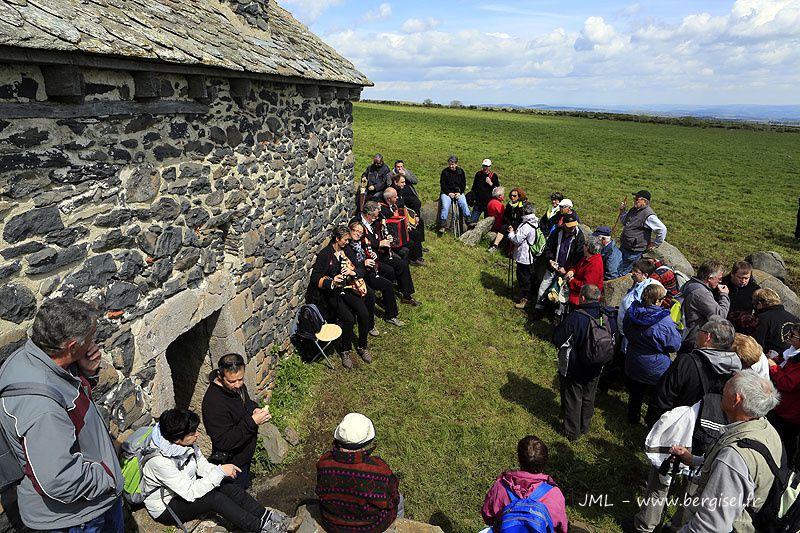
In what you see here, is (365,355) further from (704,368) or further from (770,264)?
(770,264)

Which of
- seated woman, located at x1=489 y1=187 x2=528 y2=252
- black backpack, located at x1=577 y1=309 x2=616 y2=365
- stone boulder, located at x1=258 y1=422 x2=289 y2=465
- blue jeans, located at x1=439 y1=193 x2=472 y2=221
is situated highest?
seated woman, located at x1=489 y1=187 x2=528 y2=252

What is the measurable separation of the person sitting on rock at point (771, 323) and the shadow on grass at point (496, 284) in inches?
200

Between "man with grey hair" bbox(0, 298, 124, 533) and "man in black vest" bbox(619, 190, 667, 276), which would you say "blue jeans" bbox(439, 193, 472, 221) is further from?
"man with grey hair" bbox(0, 298, 124, 533)

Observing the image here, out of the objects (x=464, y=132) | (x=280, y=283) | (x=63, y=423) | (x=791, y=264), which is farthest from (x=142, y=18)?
(x=464, y=132)

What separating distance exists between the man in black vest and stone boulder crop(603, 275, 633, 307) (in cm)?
103

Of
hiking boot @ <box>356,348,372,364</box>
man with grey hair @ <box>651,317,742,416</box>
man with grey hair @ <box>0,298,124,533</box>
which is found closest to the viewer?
man with grey hair @ <box>0,298,124,533</box>

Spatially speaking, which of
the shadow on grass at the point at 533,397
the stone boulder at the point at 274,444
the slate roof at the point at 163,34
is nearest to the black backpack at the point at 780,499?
the shadow on grass at the point at 533,397

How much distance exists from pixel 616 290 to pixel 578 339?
3290mm

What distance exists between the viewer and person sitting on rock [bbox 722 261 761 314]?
6504 mm

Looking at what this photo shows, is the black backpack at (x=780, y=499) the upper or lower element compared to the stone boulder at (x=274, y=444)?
upper

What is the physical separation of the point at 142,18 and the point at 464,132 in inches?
1552

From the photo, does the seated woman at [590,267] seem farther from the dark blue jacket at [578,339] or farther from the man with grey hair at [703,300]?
the dark blue jacket at [578,339]

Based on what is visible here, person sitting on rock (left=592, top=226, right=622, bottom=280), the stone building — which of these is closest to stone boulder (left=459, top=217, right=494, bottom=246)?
person sitting on rock (left=592, top=226, right=622, bottom=280)

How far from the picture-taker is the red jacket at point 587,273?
752 cm
